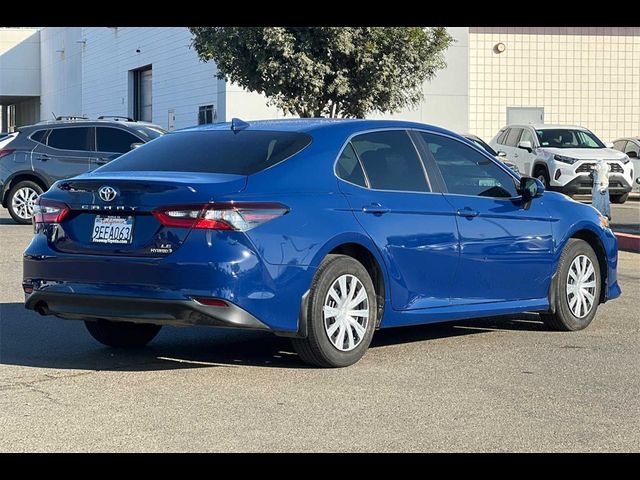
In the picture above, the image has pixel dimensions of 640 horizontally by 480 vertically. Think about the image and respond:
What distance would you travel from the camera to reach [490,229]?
28.2 feet

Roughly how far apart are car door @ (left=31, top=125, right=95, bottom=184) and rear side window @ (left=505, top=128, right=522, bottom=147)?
1222 cm

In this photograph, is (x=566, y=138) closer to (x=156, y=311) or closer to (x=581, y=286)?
(x=581, y=286)

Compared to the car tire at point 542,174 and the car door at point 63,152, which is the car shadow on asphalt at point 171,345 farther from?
the car tire at point 542,174

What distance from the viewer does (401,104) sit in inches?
1206

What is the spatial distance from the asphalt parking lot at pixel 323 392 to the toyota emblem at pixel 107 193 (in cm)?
109

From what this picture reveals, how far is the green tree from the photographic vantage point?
91.0ft

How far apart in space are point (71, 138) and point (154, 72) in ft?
82.4

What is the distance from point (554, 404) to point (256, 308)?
1803 millimetres

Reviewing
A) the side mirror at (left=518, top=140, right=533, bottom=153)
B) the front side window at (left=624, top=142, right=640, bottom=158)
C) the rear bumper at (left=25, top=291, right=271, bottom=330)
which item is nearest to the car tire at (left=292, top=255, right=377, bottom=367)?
the rear bumper at (left=25, top=291, right=271, bottom=330)

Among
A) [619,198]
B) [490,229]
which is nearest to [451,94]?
[619,198]

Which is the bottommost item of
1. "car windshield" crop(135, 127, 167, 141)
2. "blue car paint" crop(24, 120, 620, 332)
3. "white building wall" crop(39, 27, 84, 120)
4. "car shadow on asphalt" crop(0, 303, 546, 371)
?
"car shadow on asphalt" crop(0, 303, 546, 371)

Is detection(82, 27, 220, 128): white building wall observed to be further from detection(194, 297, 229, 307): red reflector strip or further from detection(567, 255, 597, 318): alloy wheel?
detection(194, 297, 229, 307): red reflector strip
